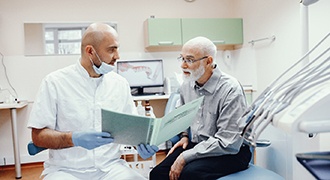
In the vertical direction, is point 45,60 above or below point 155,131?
above

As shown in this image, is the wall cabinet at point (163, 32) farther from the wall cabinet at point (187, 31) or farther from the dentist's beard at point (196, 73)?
the dentist's beard at point (196, 73)

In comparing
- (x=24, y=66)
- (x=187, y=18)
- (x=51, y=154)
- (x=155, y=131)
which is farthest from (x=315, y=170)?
(x=24, y=66)

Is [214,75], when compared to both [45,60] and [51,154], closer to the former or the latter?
[51,154]

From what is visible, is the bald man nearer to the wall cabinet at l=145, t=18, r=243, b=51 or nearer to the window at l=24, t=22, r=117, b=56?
the wall cabinet at l=145, t=18, r=243, b=51

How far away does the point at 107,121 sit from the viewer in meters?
1.18

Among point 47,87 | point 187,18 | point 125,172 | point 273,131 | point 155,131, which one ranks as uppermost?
point 187,18

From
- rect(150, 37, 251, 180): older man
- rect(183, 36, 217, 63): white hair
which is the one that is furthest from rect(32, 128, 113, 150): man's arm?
rect(183, 36, 217, 63): white hair

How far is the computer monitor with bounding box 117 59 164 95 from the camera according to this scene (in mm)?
3578

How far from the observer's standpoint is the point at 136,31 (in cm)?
375

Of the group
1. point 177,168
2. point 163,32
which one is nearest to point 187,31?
point 163,32

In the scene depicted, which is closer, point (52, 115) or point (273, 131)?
point (52, 115)

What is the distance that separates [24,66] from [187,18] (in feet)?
6.68

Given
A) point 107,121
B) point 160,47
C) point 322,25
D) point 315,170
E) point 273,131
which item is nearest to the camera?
point 315,170

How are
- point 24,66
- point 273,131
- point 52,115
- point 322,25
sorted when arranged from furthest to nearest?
point 24,66 → point 322,25 → point 273,131 → point 52,115
